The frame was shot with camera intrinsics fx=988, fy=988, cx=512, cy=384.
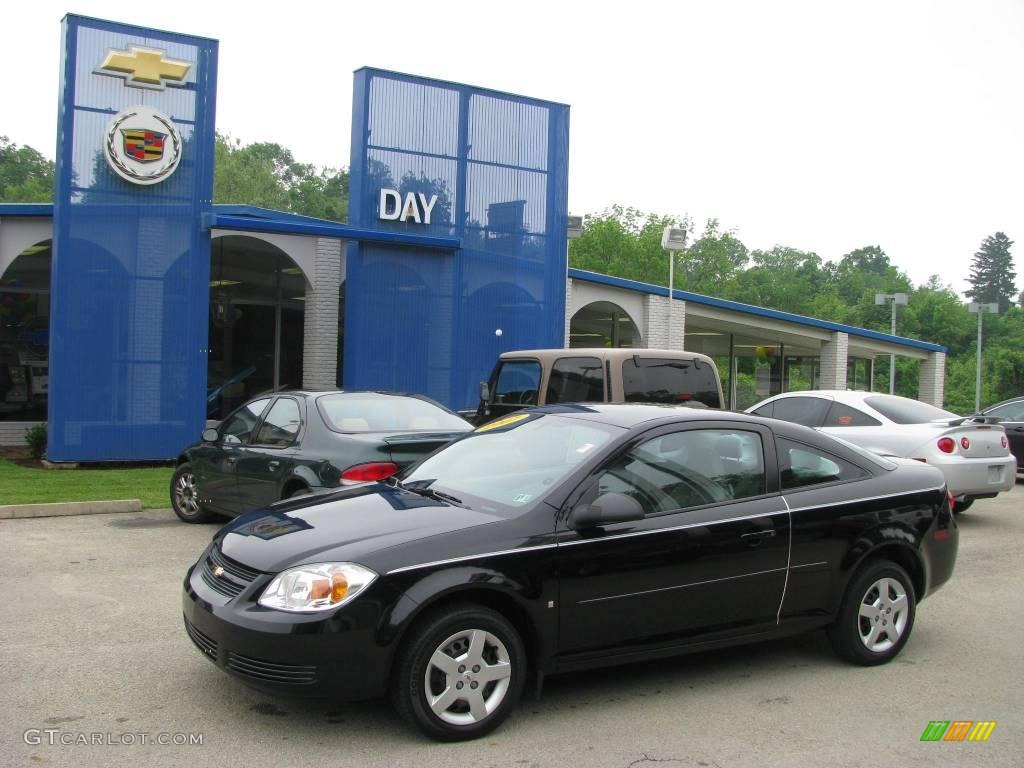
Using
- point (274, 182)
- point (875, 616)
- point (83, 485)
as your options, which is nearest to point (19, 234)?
point (83, 485)

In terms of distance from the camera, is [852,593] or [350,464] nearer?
[852,593]

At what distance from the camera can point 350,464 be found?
799 cm

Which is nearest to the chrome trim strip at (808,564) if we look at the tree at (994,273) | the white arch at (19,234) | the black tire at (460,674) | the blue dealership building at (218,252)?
the black tire at (460,674)

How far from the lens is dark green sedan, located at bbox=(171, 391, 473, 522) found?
26.5ft

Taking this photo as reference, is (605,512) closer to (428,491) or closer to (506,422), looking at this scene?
(428,491)

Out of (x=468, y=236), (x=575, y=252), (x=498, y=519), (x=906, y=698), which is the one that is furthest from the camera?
(x=575, y=252)

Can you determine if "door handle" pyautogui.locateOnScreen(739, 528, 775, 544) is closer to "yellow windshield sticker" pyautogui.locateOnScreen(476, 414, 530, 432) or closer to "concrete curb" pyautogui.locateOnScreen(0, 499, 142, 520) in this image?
"yellow windshield sticker" pyautogui.locateOnScreen(476, 414, 530, 432)

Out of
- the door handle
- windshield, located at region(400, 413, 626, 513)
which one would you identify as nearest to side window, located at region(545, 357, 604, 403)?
windshield, located at region(400, 413, 626, 513)

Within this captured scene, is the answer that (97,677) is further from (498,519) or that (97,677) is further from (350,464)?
(350,464)

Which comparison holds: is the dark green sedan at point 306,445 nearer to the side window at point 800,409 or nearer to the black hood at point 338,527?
the black hood at point 338,527

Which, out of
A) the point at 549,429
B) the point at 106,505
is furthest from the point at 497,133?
the point at 549,429

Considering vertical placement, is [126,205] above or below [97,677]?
above

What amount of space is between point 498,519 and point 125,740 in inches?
76.0

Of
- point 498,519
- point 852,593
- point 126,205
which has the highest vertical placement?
point 126,205
